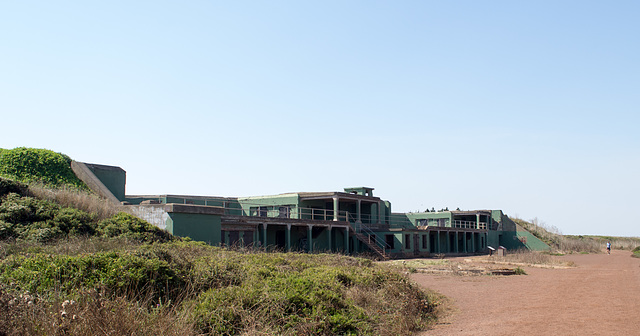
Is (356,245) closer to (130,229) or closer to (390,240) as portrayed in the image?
(390,240)

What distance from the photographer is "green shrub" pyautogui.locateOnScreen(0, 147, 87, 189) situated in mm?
24359

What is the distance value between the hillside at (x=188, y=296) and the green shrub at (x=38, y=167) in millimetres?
10553

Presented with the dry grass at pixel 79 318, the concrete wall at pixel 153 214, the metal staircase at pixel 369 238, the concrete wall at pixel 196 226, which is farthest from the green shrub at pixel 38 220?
the metal staircase at pixel 369 238

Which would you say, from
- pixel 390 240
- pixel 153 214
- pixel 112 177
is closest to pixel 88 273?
pixel 153 214

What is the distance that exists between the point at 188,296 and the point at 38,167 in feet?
64.1

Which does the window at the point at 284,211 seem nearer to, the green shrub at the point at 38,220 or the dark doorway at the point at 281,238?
the dark doorway at the point at 281,238

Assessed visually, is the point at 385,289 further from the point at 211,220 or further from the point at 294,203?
the point at 294,203

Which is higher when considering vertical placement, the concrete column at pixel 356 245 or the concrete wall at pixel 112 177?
the concrete wall at pixel 112 177

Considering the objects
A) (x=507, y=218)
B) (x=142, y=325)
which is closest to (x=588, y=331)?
(x=142, y=325)

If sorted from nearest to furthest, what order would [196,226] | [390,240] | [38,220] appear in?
[38,220] < [196,226] < [390,240]

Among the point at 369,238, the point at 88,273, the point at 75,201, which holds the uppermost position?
the point at 75,201

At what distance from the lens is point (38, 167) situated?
81.8 ft

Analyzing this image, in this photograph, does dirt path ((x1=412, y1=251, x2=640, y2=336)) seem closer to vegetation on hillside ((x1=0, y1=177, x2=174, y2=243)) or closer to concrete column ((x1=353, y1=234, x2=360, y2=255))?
vegetation on hillside ((x1=0, y1=177, x2=174, y2=243))

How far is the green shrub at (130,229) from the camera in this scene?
17.3 meters
